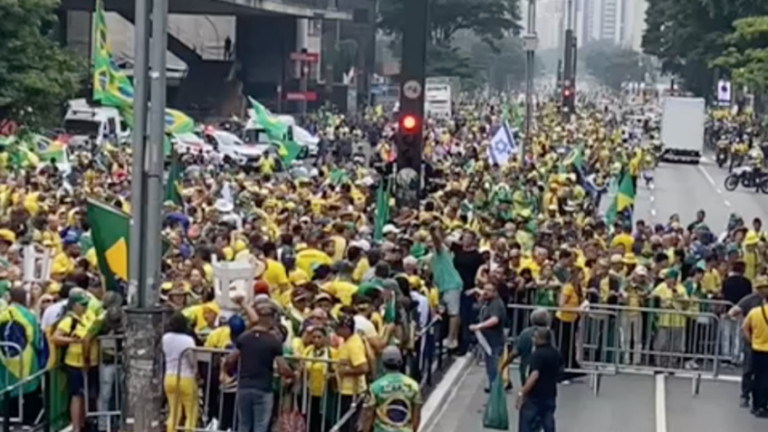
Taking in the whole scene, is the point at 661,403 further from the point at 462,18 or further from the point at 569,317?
the point at 462,18

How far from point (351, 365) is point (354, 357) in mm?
72

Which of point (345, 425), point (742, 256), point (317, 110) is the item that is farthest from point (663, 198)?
→ point (317, 110)

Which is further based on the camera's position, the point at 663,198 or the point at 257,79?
the point at 257,79

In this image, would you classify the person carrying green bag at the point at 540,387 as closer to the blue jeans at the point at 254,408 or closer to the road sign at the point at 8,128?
the blue jeans at the point at 254,408

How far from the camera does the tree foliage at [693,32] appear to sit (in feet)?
261

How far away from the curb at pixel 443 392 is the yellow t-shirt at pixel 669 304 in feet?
8.29

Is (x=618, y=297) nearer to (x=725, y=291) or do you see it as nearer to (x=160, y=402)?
(x=725, y=291)

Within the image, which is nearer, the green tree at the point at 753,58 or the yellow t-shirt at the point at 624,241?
the yellow t-shirt at the point at 624,241

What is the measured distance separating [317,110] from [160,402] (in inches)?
3305

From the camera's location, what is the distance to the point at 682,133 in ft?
247

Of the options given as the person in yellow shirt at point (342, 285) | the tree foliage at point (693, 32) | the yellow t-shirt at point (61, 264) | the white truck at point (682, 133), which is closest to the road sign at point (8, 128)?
the yellow t-shirt at point (61, 264)

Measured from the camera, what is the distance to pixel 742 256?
78.3ft

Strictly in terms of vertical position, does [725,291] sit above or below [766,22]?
below

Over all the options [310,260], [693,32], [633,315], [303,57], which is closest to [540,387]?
[310,260]
